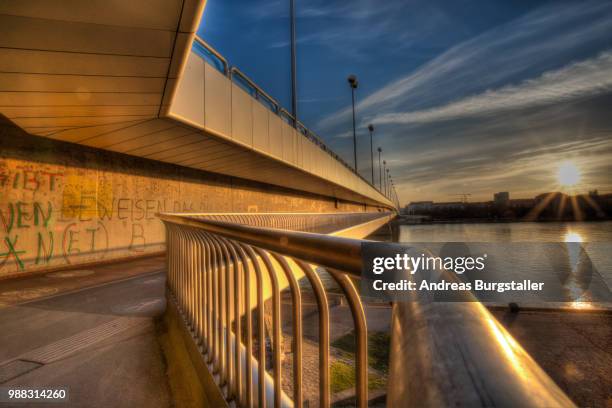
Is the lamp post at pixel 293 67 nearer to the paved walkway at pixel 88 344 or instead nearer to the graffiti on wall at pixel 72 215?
the graffiti on wall at pixel 72 215

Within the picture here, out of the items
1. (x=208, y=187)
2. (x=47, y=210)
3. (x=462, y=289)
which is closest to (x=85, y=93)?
(x=47, y=210)

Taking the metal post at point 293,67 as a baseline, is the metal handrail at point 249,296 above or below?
below

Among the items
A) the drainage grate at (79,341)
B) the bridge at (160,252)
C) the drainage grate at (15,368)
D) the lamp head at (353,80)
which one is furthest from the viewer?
the lamp head at (353,80)

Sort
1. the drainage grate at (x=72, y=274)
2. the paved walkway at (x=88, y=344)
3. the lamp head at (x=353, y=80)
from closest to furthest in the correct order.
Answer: the paved walkway at (x=88, y=344) < the drainage grate at (x=72, y=274) < the lamp head at (x=353, y=80)

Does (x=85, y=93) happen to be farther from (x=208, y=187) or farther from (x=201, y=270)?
(x=208, y=187)

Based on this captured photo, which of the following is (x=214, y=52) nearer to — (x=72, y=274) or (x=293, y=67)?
(x=72, y=274)

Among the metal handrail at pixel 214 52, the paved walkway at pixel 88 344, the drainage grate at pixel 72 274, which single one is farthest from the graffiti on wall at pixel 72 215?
the metal handrail at pixel 214 52

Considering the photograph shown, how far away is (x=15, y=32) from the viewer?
3.96 metres

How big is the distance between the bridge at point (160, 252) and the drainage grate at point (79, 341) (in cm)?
3

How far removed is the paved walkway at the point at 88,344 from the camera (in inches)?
116

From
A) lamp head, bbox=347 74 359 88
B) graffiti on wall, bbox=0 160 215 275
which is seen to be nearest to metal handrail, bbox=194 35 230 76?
graffiti on wall, bbox=0 160 215 275

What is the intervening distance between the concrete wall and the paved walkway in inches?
90.8

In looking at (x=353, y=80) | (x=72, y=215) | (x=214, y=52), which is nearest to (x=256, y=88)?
(x=214, y=52)

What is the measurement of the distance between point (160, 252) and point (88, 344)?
9176 millimetres
